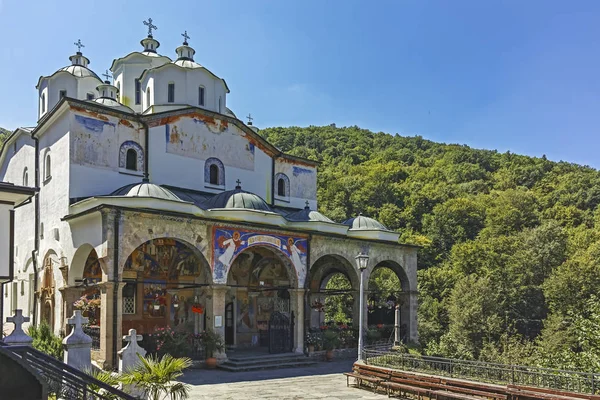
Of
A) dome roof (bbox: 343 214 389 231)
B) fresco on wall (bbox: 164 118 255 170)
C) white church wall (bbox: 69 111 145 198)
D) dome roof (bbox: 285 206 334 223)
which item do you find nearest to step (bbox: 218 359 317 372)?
dome roof (bbox: 285 206 334 223)

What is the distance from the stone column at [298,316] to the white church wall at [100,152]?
767cm

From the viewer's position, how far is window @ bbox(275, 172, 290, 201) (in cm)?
2892

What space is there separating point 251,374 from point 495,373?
7426 mm

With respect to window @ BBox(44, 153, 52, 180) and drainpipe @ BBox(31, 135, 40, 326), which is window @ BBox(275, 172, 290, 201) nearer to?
window @ BBox(44, 153, 52, 180)

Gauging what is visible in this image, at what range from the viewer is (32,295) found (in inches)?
952

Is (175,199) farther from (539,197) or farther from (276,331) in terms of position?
(539,197)

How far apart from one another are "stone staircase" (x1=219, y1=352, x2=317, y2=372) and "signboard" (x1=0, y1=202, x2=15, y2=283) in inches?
321

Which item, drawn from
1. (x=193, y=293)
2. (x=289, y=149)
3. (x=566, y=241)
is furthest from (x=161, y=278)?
(x=289, y=149)

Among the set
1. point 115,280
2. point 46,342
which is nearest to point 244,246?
point 115,280

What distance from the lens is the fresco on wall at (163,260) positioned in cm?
2200

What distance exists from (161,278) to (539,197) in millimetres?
48673

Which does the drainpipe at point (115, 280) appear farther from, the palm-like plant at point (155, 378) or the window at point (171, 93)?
the window at point (171, 93)

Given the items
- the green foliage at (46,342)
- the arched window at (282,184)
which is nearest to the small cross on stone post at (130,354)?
the green foliage at (46,342)

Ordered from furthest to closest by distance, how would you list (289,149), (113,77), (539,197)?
(289,149) < (539,197) < (113,77)
